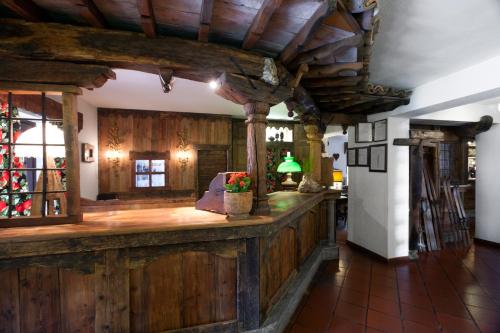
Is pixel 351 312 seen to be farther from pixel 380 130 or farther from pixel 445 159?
pixel 445 159

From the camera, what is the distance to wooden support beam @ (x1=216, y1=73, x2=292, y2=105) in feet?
7.32

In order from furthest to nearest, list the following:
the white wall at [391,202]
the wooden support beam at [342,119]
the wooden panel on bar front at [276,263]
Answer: the wooden support beam at [342,119] < the white wall at [391,202] < the wooden panel on bar front at [276,263]

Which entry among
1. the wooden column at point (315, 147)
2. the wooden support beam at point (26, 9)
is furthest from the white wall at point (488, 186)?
the wooden support beam at point (26, 9)

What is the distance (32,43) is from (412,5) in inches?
110

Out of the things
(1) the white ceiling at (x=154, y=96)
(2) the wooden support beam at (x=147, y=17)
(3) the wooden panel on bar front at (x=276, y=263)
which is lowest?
(3) the wooden panel on bar front at (x=276, y=263)

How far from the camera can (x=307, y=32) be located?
74.8 inches

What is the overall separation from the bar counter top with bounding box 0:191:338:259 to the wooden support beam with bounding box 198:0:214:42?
145 centimetres

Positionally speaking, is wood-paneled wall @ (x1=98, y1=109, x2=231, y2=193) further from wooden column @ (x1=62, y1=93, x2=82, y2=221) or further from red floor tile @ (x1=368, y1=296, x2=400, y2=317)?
red floor tile @ (x1=368, y1=296, x2=400, y2=317)

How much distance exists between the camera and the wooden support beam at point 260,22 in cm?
160

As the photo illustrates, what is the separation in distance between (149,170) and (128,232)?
4.90m

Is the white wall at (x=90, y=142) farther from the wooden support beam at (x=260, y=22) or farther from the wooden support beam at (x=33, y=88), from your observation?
the wooden support beam at (x=260, y=22)

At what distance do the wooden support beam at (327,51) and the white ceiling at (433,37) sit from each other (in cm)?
30

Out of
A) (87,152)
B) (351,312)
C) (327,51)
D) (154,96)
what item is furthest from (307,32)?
(87,152)

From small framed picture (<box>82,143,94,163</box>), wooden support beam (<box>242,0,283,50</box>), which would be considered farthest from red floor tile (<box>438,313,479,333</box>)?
small framed picture (<box>82,143,94,163</box>)
